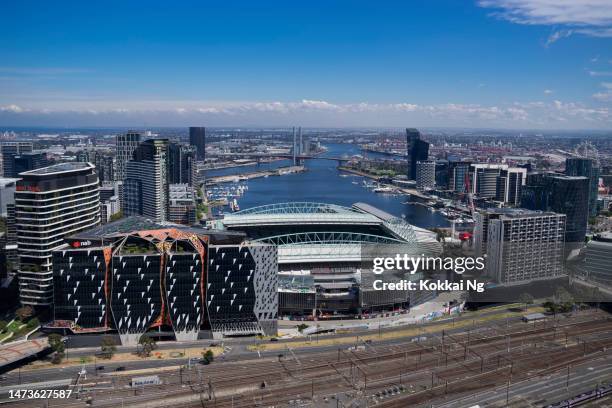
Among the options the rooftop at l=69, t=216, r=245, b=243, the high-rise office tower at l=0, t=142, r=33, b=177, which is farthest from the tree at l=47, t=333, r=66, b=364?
the high-rise office tower at l=0, t=142, r=33, b=177

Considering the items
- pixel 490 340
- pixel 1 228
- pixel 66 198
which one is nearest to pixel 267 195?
pixel 1 228

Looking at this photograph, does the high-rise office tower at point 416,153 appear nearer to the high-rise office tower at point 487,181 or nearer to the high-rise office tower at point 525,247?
the high-rise office tower at point 487,181

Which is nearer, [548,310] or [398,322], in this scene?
[398,322]

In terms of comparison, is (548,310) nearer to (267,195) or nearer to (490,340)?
(490,340)

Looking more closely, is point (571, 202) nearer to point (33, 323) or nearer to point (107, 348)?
point (107, 348)

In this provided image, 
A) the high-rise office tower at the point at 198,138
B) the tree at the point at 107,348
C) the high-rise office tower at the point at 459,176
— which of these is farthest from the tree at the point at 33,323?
the high-rise office tower at the point at 198,138
